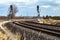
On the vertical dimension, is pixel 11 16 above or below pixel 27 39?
below

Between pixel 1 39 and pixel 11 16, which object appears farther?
pixel 11 16

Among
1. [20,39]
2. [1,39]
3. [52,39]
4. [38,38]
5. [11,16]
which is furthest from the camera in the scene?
[11,16]

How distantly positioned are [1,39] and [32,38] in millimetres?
2784

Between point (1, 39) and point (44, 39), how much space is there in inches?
168

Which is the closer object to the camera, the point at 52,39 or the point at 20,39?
the point at 52,39

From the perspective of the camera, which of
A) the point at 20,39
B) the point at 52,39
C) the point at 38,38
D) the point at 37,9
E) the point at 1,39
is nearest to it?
the point at 52,39

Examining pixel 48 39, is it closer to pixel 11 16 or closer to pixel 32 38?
pixel 32 38

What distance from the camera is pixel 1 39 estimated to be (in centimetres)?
1631

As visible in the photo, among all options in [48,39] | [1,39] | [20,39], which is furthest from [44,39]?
[1,39]

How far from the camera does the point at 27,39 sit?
1557cm

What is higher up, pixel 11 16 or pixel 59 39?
pixel 59 39

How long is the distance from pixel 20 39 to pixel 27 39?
0.59 metres

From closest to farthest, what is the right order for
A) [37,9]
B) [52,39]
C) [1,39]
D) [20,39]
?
[52,39] → [20,39] → [1,39] → [37,9]

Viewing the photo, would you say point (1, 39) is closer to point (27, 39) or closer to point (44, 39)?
point (27, 39)
